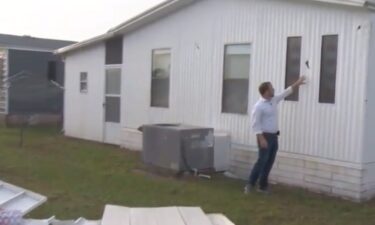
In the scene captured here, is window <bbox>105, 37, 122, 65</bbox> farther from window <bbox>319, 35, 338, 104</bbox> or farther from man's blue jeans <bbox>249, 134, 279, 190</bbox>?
window <bbox>319, 35, 338, 104</bbox>

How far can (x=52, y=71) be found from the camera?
23281 millimetres

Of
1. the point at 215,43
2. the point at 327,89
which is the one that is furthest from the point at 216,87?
the point at 327,89

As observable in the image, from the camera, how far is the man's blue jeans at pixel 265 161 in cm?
892

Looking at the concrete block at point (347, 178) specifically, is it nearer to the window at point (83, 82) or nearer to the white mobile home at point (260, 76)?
the white mobile home at point (260, 76)

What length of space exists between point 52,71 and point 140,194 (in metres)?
15.4

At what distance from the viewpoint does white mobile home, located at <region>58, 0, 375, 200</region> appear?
8.61 m

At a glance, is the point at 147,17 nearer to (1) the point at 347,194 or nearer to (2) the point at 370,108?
(2) the point at 370,108

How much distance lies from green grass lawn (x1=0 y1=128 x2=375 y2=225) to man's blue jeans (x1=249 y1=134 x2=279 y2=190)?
0.26 meters

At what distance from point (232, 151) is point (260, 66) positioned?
168 cm

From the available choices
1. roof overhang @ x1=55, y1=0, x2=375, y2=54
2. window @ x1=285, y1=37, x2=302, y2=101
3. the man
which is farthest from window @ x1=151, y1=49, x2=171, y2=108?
the man

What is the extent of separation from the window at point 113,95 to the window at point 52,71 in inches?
326

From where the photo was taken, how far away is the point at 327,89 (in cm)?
904

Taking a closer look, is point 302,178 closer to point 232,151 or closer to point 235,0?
point 232,151

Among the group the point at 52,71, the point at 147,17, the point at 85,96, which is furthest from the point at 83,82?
the point at 52,71
